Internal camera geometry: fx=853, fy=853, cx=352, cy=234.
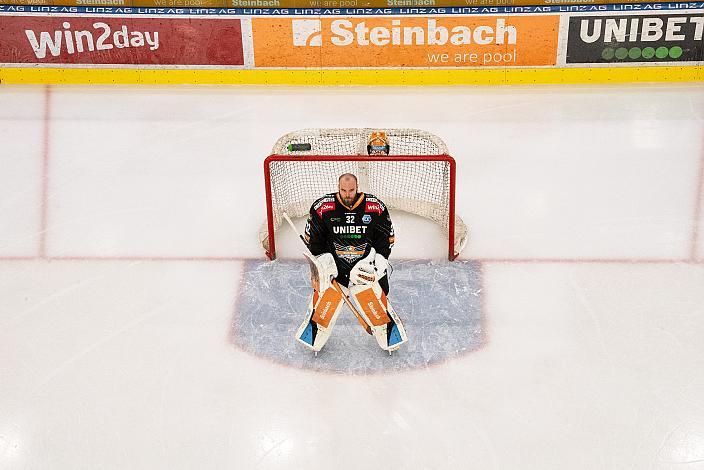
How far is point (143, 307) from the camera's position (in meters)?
6.98

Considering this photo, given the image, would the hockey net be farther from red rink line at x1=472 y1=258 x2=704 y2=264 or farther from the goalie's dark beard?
the goalie's dark beard

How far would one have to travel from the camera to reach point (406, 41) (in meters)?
11.1

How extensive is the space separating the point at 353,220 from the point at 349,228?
0.22ft

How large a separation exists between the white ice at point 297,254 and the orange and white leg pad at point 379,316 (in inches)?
11.4

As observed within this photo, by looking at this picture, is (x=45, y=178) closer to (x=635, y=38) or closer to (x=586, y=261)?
(x=586, y=261)

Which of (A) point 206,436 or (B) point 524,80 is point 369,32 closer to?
(B) point 524,80

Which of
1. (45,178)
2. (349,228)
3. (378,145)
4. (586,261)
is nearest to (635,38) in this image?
(586,261)

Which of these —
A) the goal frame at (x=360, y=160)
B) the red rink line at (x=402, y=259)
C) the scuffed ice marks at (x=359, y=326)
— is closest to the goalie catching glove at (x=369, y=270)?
the scuffed ice marks at (x=359, y=326)

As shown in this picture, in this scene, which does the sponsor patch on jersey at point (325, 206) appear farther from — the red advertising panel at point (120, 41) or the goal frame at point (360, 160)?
the red advertising panel at point (120, 41)

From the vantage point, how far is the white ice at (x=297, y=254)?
562 cm

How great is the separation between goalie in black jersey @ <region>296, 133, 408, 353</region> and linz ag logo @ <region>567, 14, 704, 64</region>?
616 cm

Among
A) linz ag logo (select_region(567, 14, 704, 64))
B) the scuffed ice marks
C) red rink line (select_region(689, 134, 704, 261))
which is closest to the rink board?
linz ag logo (select_region(567, 14, 704, 64))

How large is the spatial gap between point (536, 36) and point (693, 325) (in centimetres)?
545

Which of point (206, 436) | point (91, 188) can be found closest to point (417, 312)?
point (206, 436)
